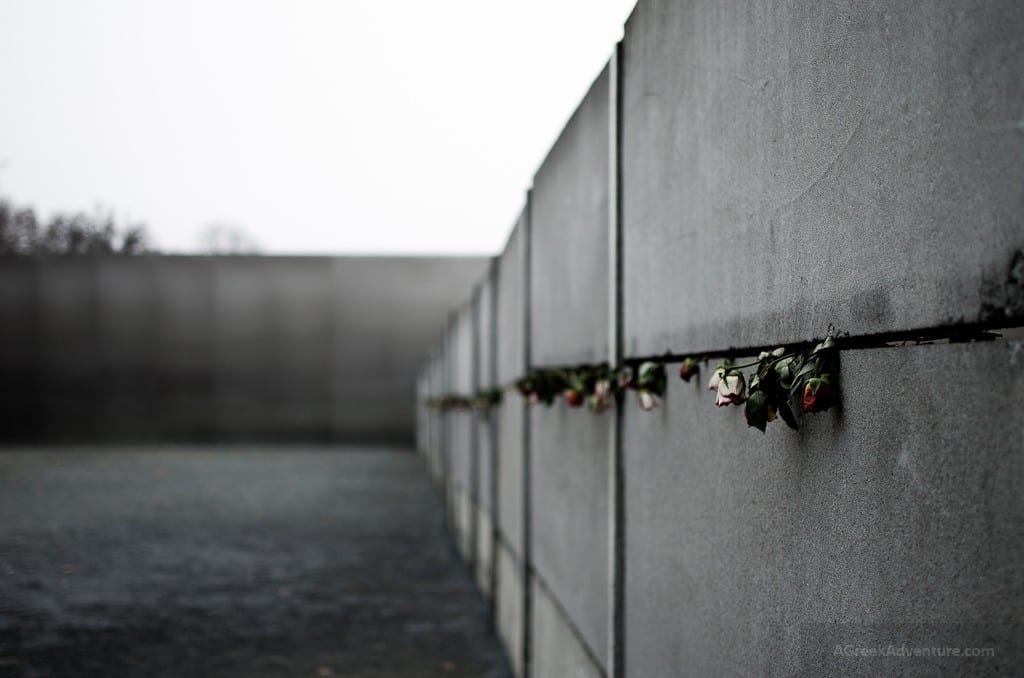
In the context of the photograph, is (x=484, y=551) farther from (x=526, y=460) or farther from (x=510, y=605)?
(x=526, y=460)

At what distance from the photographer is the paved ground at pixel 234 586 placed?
17.4ft

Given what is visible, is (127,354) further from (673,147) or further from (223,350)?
(673,147)

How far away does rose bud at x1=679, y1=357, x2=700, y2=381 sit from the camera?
2184 millimetres

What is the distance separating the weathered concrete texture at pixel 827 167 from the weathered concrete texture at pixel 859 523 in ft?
0.29

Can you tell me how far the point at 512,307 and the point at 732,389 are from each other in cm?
414

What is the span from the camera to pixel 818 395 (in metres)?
1.50

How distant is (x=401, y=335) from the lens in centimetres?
2811

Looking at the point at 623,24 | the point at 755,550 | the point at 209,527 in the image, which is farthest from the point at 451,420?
the point at 755,550

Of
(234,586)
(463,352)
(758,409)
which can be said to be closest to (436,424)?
(463,352)

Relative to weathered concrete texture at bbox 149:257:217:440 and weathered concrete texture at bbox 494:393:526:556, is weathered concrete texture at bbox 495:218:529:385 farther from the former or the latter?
weathered concrete texture at bbox 149:257:217:440

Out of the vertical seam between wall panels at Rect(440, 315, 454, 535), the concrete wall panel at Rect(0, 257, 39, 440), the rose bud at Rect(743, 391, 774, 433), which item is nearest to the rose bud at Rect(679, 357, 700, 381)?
the rose bud at Rect(743, 391, 774, 433)

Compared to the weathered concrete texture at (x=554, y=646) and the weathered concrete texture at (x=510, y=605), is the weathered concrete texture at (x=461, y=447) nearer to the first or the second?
the weathered concrete texture at (x=510, y=605)

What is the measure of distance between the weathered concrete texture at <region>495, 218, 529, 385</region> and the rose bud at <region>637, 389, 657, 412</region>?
273cm

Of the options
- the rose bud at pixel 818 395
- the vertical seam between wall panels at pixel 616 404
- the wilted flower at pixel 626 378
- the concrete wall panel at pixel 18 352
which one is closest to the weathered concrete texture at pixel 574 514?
the vertical seam between wall panels at pixel 616 404
